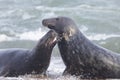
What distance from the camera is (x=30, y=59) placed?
9.78 meters

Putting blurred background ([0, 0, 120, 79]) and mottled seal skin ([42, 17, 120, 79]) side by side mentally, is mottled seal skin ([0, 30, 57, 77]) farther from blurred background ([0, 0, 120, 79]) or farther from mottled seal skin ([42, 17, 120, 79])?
blurred background ([0, 0, 120, 79])

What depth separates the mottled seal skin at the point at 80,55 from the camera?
30.6 ft

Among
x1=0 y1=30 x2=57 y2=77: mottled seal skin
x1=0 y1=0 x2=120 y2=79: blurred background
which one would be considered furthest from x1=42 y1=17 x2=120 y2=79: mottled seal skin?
x1=0 y1=0 x2=120 y2=79: blurred background

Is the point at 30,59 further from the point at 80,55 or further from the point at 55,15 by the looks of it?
the point at 55,15

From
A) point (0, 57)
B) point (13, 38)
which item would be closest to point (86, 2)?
point (13, 38)

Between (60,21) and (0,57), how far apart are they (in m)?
1.69

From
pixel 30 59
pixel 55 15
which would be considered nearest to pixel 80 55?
pixel 30 59

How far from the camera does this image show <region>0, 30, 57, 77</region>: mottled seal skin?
9523 mm

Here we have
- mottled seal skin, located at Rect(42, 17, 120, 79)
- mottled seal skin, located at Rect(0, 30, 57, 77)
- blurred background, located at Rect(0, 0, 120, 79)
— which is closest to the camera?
mottled seal skin, located at Rect(42, 17, 120, 79)

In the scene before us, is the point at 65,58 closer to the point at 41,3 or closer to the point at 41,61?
the point at 41,61

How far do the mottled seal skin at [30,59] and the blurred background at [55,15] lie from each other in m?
4.25

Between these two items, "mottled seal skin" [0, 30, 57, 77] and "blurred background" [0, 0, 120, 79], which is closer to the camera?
"mottled seal skin" [0, 30, 57, 77]

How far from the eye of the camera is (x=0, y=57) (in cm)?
1048

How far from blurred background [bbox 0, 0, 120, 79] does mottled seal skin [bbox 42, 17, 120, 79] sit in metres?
4.83
